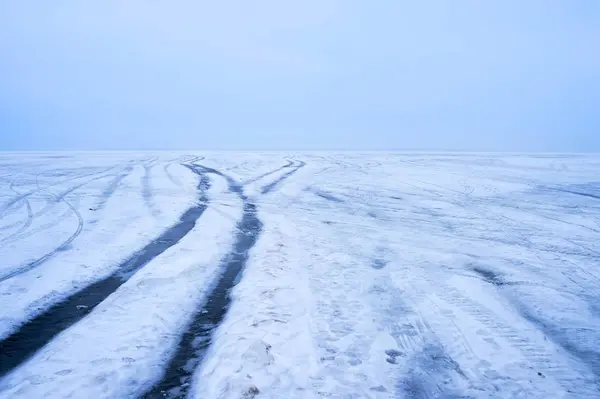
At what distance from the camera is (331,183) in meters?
15.6

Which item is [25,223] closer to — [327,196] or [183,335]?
[183,335]

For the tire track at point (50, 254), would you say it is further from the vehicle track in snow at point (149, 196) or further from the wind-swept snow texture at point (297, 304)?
the vehicle track in snow at point (149, 196)

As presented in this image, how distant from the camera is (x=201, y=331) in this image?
3.93 metres

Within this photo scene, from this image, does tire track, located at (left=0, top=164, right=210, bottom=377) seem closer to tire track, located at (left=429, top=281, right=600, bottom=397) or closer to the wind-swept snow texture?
the wind-swept snow texture

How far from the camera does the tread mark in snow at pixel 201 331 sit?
3080 millimetres

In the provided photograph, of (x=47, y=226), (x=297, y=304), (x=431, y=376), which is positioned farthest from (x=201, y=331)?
(x=47, y=226)

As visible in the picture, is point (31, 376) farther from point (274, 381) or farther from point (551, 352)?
point (551, 352)

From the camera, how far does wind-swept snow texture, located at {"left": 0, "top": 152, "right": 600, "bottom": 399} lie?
125 inches

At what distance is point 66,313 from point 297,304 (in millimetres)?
2766

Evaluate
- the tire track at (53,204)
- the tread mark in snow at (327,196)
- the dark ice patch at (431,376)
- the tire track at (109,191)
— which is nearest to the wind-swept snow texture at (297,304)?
the dark ice patch at (431,376)

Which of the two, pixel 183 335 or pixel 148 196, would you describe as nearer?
pixel 183 335

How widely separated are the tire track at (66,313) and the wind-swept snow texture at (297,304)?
22 mm

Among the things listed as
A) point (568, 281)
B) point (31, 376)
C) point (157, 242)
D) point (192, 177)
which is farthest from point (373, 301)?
point (192, 177)

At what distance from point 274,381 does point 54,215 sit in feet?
28.6
